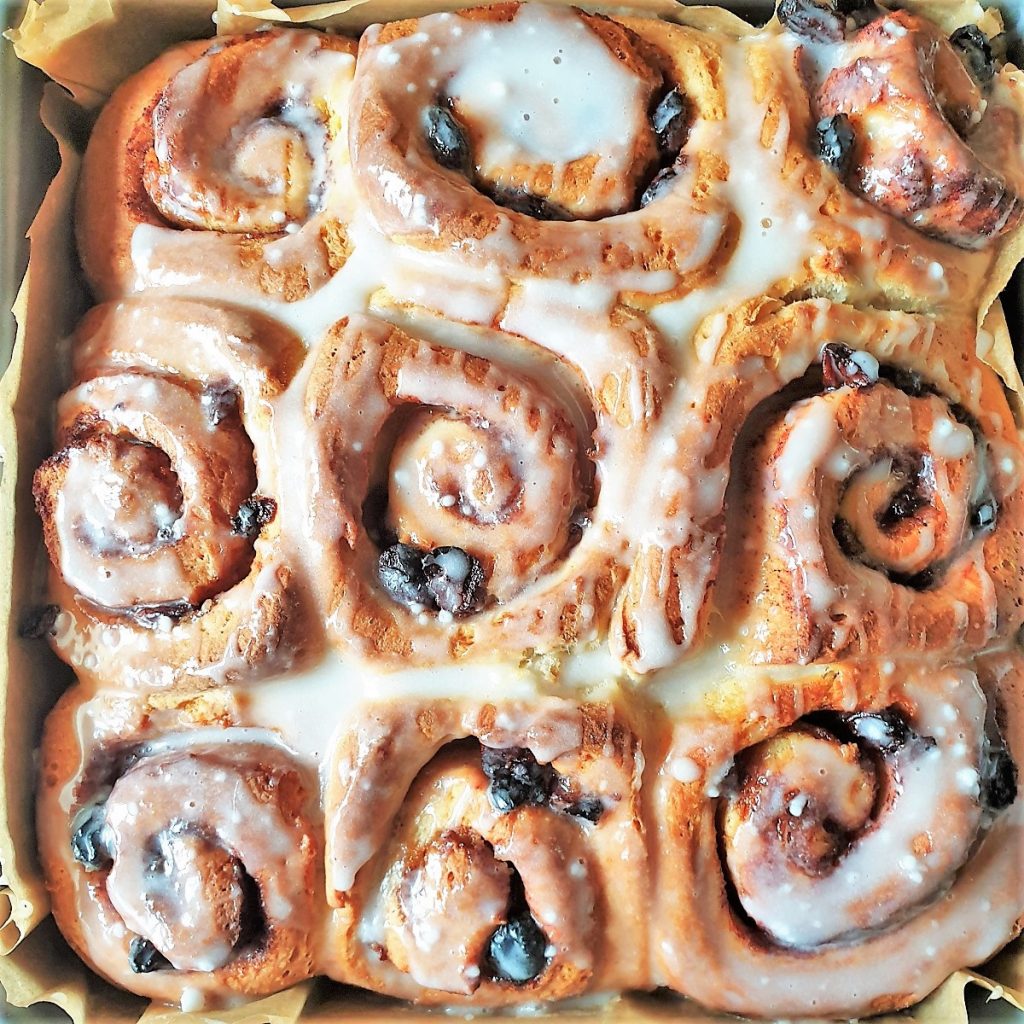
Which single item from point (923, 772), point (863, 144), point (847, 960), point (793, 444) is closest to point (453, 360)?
point (793, 444)

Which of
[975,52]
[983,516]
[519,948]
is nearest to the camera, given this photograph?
[519,948]

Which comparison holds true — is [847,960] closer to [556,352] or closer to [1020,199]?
[556,352]

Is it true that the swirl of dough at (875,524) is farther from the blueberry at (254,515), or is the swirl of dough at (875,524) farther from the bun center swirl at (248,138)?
the bun center swirl at (248,138)

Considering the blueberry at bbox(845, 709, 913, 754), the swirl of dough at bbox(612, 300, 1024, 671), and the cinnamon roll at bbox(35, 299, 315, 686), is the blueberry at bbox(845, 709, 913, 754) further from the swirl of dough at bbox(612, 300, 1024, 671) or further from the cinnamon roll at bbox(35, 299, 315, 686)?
the cinnamon roll at bbox(35, 299, 315, 686)

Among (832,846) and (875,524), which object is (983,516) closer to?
(875,524)

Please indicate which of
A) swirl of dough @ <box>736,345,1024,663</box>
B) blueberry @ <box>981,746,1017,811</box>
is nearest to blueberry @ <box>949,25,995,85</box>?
swirl of dough @ <box>736,345,1024,663</box>

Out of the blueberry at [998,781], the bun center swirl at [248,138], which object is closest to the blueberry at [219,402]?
the bun center swirl at [248,138]

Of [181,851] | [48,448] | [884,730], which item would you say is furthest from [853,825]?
[48,448]
